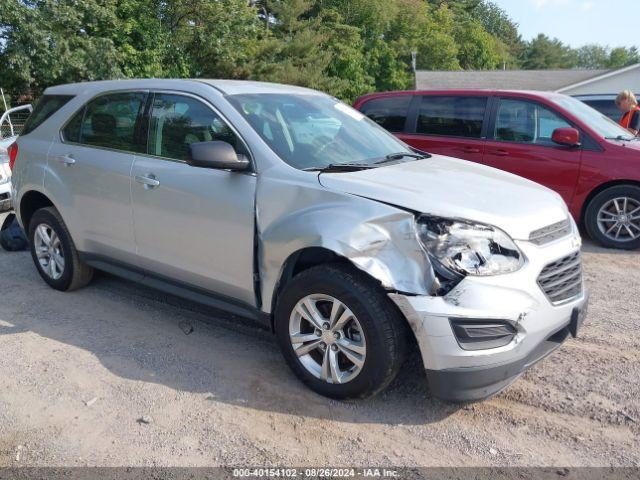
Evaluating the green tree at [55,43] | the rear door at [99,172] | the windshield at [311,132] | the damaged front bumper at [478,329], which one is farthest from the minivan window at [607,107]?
the green tree at [55,43]

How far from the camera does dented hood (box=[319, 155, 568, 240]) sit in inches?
122

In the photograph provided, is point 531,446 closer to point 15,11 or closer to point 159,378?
point 159,378

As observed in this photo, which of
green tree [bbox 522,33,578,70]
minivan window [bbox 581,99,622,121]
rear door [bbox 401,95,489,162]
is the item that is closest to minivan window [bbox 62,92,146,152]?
rear door [bbox 401,95,489,162]

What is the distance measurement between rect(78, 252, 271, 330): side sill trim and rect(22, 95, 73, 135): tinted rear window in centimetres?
132

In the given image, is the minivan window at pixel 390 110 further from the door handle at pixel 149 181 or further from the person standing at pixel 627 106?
the door handle at pixel 149 181

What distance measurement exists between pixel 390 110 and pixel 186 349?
5149 mm

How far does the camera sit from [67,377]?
3.74 m

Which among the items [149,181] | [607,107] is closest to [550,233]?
[149,181]

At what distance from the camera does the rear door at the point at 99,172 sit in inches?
174

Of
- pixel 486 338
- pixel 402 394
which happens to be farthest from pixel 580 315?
pixel 402 394

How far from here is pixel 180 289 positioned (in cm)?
416

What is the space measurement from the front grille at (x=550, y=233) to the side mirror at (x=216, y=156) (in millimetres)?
1749

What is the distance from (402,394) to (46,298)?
3.35 meters

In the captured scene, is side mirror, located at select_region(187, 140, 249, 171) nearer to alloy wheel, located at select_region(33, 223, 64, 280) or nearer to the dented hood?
the dented hood
